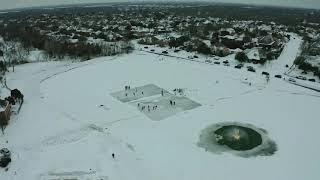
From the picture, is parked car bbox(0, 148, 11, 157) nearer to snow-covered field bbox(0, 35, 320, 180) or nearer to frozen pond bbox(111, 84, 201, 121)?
snow-covered field bbox(0, 35, 320, 180)

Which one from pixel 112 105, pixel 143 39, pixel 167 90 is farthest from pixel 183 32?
pixel 112 105

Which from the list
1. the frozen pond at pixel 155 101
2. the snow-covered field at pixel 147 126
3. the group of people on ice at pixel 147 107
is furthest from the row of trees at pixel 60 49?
the group of people on ice at pixel 147 107

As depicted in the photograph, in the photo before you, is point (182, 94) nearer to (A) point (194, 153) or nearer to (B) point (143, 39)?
(A) point (194, 153)

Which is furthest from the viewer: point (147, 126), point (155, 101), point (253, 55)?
point (253, 55)

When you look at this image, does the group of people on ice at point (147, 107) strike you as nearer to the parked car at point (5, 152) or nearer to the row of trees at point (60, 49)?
the parked car at point (5, 152)

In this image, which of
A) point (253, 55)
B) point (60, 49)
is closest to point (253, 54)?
point (253, 55)

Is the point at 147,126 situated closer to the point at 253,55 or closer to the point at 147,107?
the point at 147,107

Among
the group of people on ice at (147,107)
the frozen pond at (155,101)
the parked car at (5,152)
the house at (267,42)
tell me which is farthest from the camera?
the house at (267,42)

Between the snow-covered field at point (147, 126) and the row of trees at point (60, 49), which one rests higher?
the row of trees at point (60, 49)
